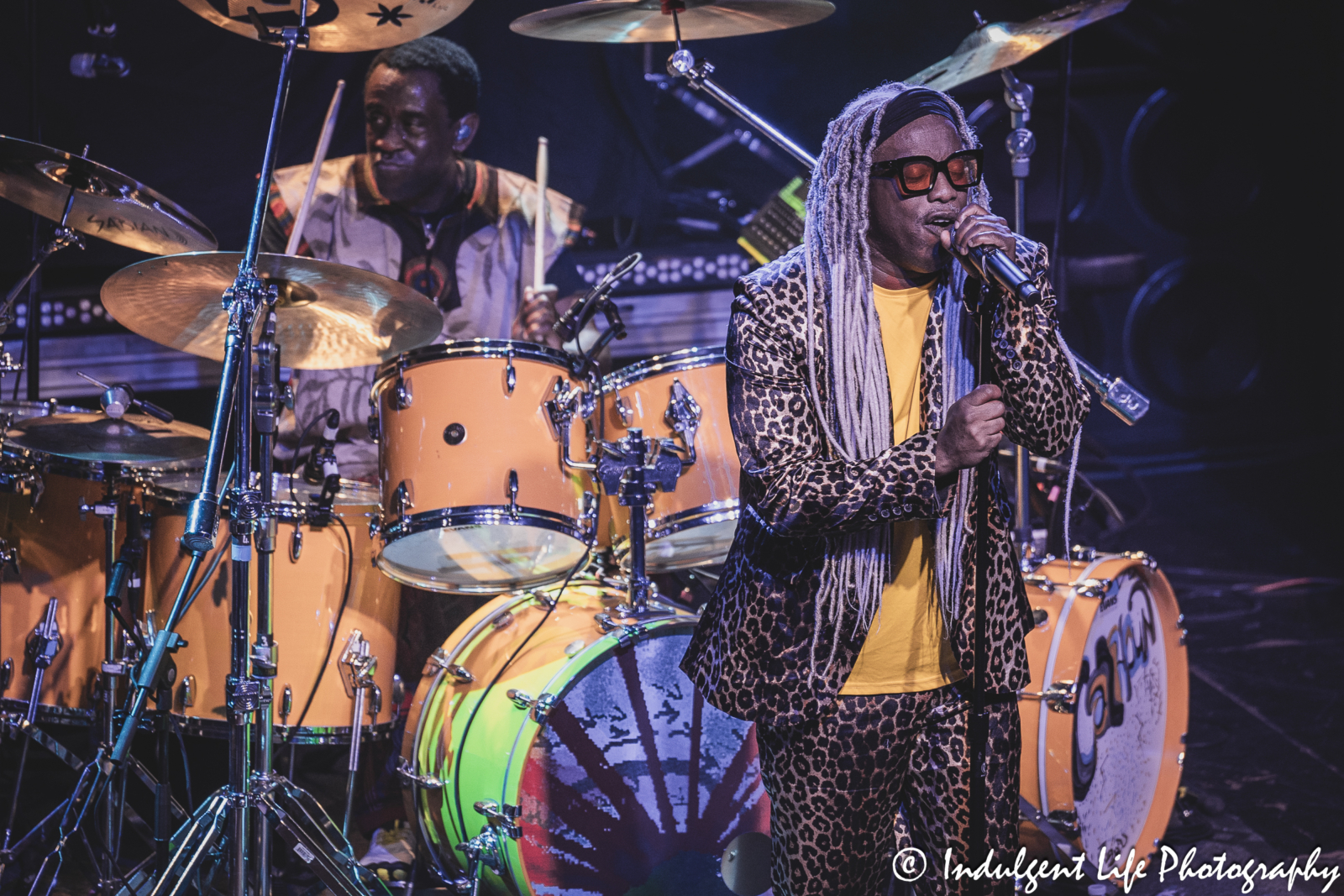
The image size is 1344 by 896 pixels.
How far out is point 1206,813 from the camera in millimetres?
3797

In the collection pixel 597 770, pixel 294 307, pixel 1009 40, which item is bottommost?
pixel 597 770

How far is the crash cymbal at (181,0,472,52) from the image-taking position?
2898 millimetres

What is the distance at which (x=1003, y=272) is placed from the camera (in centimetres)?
167

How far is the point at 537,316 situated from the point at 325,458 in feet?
3.31

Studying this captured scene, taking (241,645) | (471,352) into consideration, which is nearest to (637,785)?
(241,645)

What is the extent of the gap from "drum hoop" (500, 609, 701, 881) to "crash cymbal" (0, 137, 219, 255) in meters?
1.47

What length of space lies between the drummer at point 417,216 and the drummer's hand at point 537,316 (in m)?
0.59

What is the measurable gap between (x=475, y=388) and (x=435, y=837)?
1229 millimetres

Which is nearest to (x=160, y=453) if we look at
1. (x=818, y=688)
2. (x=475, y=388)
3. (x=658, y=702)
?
(x=475, y=388)

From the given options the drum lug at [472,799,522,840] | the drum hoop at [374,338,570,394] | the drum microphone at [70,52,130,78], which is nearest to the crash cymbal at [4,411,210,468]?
the drum hoop at [374,338,570,394]

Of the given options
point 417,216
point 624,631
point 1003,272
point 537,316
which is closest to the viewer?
point 1003,272

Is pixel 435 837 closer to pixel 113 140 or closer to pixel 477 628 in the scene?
pixel 477 628

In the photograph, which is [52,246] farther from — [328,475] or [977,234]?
[977,234]

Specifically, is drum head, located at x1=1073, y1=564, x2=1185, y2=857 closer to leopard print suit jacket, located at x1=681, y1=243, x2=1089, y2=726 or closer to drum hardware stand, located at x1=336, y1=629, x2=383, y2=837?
leopard print suit jacket, located at x1=681, y1=243, x2=1089, y2=726
